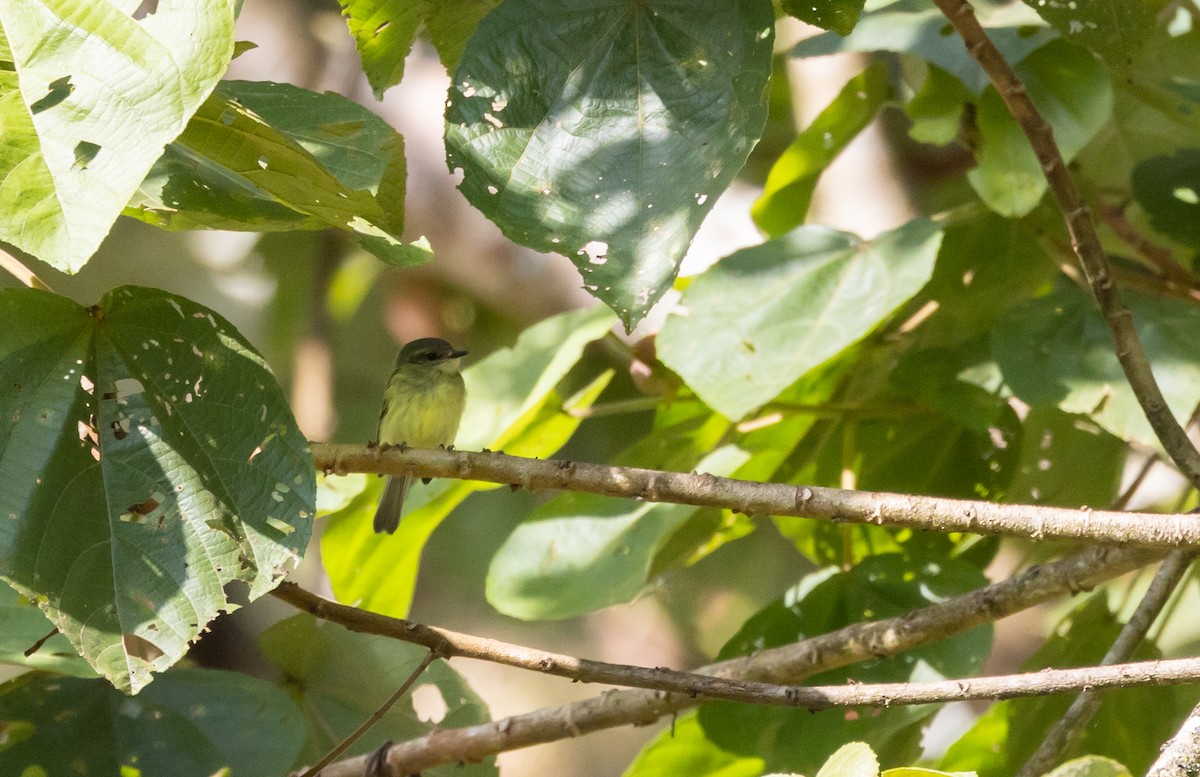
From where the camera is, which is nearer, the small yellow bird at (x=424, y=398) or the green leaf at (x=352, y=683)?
the green leaf at (x=352, y=683)

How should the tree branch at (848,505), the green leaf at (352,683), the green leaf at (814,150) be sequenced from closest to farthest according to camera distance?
the tree branch at (848,505) → the green leaf at (352,683) → the green leaf at (814,150)

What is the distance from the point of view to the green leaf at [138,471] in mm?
1527

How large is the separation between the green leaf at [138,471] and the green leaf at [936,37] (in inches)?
68.2

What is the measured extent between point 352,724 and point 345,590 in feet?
1.44

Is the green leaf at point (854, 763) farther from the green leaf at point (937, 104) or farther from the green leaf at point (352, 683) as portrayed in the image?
the green leaf at point (937, 104)

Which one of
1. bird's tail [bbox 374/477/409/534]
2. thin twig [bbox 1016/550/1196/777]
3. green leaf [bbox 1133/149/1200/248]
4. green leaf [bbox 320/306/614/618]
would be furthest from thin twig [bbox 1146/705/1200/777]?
bird's tail [bbox 374/477/409/534]

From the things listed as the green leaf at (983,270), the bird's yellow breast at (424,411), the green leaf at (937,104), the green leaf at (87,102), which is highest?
the bird's yellow breast at (424,411)

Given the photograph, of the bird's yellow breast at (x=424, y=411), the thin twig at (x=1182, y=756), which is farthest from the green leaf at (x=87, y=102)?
the bird's yellow breast at (x=424, y=411)

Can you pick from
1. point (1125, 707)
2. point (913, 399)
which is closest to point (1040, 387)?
point (913, 399)

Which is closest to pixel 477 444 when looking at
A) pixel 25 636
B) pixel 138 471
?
pixel 25 636

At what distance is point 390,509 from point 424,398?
1009mm

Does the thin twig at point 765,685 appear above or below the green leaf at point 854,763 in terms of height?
above

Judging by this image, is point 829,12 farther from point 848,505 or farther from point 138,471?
point 138,471

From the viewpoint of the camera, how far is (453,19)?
188 cm
